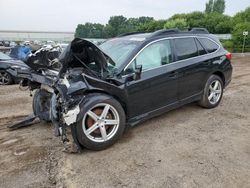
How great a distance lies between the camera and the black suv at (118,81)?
12.3ft

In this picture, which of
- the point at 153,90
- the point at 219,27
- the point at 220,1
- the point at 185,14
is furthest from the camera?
the point at 220,1

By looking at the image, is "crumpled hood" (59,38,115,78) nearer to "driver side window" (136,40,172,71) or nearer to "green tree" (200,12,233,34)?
"driver side window" (136,40,172,71)

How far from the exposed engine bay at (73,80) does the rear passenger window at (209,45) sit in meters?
2.46

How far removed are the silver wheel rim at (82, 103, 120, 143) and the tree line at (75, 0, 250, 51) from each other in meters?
34.3

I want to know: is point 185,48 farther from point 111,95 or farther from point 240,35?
point 240,35

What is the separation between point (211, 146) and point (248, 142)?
0.64 metres

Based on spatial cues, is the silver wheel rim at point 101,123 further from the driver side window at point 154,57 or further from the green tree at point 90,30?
the green tree at point 90,30

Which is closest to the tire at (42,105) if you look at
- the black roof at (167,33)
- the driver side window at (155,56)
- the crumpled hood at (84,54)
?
the crumpled hood at (84,54)

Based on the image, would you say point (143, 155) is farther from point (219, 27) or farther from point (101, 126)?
point (219, 27)

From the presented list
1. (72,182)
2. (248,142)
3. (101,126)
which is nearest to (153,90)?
(101,126)

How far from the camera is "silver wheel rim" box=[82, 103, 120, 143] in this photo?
375 cm

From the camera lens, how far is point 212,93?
5688mm

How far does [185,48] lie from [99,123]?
7.97ft

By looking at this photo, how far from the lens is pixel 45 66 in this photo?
4617 mm
